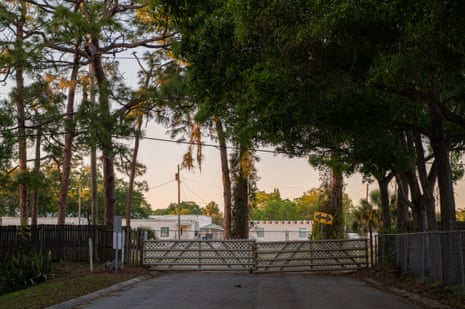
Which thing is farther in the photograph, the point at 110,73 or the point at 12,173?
the point at 12,173

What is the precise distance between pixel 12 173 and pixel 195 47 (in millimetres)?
17266

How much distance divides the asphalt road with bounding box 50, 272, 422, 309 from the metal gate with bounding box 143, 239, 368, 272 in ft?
14.1

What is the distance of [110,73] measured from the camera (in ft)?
85.9

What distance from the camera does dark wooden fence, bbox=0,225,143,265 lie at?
74.2 ft

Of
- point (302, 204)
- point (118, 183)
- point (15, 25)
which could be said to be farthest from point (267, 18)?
point (302, 204)

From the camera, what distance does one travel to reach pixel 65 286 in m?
16.5

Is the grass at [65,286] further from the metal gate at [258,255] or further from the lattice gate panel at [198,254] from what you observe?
the metal gate at [258,255]

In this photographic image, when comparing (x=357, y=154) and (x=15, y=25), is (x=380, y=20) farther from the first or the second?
(x=15, y=25)

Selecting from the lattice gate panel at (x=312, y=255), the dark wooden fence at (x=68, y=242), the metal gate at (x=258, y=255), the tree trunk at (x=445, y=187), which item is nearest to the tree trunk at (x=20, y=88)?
the dark wooden fence at (x=68, y=242)

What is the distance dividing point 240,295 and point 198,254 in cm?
1029

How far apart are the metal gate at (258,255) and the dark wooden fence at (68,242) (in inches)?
31.6

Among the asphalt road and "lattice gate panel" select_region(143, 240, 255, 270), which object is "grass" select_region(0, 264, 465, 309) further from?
"lattice gate panel" select_region(143, 240, 255, 270)

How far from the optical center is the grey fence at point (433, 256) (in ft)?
46.8

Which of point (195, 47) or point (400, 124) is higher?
point (195, 47)
